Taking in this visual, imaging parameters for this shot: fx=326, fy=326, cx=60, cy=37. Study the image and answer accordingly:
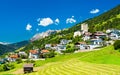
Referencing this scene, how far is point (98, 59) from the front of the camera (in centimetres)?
11225

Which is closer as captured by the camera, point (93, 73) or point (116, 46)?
point (93, 73)

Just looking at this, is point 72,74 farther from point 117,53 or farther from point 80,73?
point 117,53

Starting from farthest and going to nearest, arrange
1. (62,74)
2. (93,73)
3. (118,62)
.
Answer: (118,62) < (62,74) < (93,73)

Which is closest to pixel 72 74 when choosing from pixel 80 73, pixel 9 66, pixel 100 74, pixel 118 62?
pixel 80 73

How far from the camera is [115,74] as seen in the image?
6719 centimetres

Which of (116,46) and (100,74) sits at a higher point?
(116,46)

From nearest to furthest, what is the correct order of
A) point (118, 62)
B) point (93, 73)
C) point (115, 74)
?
point (115, 74), point (93, 73), point (118, 62)

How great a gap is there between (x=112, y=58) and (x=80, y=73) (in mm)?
32286

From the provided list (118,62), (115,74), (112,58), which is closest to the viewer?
(115,74)

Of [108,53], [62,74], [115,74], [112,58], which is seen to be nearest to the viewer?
[115,74]

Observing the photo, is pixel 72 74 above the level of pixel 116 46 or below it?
below

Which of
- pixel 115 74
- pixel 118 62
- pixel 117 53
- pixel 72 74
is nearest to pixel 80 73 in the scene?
pixel 72 74

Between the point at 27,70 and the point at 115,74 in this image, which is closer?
the point at 115,74

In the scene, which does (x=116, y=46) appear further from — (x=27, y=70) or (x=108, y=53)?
(x=27, y=70)
